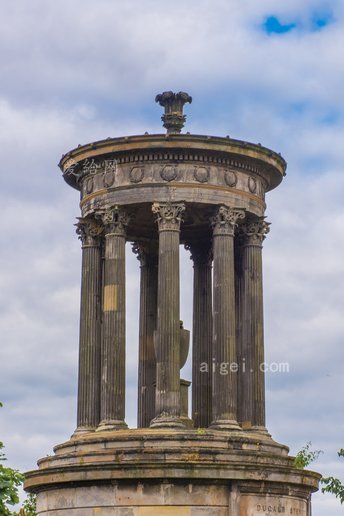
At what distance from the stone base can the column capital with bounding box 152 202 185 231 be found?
20.2 feet

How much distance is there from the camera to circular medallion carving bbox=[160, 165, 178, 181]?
43906 mm

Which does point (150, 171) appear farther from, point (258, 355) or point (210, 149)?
point (258, 355)

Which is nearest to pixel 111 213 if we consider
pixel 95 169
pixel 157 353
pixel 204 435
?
pixel 95 169

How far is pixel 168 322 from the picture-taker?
42.8 metres

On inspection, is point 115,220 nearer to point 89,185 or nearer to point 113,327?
point 89,185

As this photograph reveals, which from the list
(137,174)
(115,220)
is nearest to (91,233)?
(115,220)

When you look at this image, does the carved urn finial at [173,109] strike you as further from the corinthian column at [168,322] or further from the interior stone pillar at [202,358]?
the interior stone pillar at [202,358]

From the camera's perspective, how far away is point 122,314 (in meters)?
43.7

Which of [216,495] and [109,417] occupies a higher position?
[109,417]

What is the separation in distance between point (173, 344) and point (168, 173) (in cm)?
524

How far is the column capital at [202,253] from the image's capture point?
48281mm

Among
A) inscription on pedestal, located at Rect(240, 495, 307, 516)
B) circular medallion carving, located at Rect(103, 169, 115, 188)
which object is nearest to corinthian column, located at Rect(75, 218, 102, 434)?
circular medallion carving, located at Rect(103, 169, 115, 188)

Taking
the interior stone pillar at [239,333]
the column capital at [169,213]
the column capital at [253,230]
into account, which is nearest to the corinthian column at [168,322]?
the column capital at [169,213]

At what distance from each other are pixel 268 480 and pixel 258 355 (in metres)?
5.10
